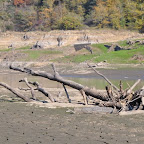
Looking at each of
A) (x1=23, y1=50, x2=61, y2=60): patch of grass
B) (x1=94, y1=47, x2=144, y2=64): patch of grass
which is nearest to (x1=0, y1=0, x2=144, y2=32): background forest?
(x1=23, y1=50, x2=61, y2=60): patch of grass

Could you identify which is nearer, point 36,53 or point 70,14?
point 36,53

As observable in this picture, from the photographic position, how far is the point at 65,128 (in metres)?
9.38

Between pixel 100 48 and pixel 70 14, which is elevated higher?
pixel 70 14

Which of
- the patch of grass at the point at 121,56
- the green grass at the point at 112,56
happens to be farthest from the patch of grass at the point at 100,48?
the patch of grass at the point at 121,56

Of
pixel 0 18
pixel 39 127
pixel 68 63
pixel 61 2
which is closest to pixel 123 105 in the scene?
pixel 39 127

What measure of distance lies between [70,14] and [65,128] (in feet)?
192

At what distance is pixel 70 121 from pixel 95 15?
5812cm

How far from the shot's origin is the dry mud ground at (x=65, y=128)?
27.0ft

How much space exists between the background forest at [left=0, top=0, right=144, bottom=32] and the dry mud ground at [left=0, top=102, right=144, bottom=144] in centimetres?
4744

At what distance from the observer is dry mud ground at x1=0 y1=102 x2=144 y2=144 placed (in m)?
8.24

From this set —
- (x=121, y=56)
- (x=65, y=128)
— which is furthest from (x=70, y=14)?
(x=65, y=128)

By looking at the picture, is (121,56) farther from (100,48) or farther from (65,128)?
(65,128)

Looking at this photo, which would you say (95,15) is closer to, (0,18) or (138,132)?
(0,18)

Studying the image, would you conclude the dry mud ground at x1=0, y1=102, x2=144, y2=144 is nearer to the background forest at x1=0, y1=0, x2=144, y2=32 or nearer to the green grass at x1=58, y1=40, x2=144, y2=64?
the green grass at x1=58, y1=40, x2=144, y2=64
